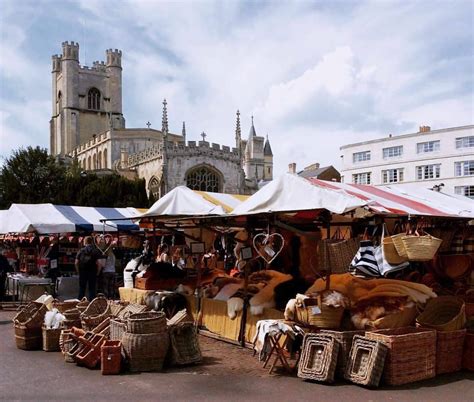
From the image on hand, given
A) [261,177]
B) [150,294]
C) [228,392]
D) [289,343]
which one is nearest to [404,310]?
[289,343]

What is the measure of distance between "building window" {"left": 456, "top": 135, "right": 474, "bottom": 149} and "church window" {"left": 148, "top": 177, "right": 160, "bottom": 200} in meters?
26.1

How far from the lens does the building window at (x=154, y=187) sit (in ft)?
151

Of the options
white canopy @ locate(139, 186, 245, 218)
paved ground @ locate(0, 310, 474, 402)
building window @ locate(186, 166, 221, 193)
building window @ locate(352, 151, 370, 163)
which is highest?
building window @ locate(352, 151, 370, 163)

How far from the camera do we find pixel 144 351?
5953 mm

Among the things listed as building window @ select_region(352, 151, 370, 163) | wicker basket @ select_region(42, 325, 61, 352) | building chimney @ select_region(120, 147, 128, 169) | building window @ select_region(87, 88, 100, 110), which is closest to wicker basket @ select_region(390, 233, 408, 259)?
wicker basket @ select_region(42, 325, 61, 352)

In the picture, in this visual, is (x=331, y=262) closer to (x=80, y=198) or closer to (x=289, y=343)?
(x=289, y=343)

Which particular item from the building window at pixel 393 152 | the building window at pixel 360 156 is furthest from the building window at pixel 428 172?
the building window at pixel 360 156

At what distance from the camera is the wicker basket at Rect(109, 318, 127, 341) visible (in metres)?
6.21

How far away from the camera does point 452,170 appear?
1718 inches

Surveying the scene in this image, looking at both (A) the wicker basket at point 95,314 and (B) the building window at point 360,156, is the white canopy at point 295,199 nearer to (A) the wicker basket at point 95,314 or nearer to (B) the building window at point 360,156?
(A) the wicker basket at point 95,314

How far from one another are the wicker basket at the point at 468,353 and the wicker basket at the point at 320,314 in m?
1.49

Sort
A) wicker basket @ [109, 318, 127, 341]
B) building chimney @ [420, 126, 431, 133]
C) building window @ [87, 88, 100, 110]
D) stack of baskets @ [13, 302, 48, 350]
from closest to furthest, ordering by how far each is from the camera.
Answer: wicker basket @ [109, 318, 127, 341]
stack of baskets @ [13, 302, 48, 350]
building chimney @ [420, 126, 431, 133]
building window @ [87, 88, 100, 110]

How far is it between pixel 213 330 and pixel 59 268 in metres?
7.47

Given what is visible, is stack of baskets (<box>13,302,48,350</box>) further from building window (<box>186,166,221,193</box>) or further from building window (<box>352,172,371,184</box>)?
building window (<box>352,172,371,184</box>)
